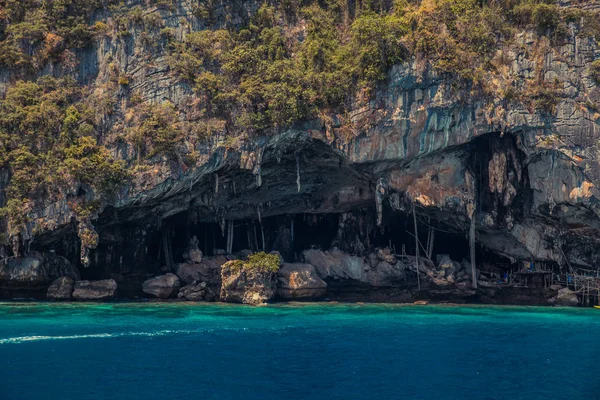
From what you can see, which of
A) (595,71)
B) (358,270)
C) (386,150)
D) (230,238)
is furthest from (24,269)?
(595,71)

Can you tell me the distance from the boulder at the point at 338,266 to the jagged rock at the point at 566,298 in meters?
13.8

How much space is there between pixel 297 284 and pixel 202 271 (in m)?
7.91

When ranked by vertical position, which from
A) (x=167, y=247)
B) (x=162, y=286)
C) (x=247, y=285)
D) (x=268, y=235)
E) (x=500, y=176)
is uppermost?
(x=500, y=176)

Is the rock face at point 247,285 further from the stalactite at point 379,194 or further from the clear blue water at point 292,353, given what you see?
the stalactite at point 379,194

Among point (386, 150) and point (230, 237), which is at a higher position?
point (386, 150)

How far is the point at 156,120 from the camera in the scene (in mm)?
A: 45625

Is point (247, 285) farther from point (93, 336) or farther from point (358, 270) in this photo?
point (93, 336)

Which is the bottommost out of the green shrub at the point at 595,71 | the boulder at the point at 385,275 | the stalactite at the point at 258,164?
the boulder at the point at 385,275

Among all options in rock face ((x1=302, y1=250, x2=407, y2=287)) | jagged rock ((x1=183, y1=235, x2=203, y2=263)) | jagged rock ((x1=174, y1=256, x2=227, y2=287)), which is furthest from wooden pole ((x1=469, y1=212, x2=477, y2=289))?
jagged rock ((x1=183, y1=235, x2=203, y2=263))

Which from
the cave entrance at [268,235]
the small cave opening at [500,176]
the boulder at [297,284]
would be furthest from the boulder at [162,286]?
the small cave opening at [500,176]

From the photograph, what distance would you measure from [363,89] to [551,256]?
1773cm

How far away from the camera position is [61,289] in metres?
46.3

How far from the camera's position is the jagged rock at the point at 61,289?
46.2 m

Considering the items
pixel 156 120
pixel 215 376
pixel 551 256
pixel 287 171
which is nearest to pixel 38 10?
pixel 156 120
